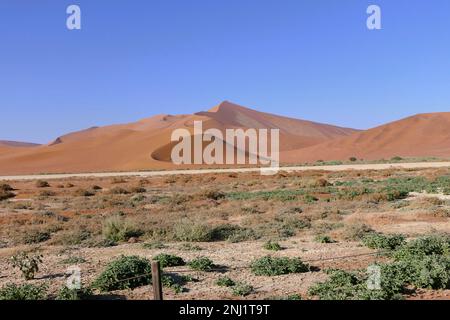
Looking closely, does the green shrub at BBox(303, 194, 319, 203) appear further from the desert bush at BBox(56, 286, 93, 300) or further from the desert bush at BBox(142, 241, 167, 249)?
the desert bush at BBox(56, 286, 93, 300)

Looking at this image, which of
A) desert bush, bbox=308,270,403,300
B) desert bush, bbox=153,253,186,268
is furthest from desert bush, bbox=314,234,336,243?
desert bush, bbox=153,253,186,268

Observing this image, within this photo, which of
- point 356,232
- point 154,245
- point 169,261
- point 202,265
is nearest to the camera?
point 202,265

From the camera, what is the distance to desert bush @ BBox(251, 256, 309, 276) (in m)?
8.49

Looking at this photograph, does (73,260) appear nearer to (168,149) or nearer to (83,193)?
(83,193)

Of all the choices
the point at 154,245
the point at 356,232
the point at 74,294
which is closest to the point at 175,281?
the point at 74,294

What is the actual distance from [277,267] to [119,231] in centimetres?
569

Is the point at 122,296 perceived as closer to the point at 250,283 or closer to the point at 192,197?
the point at 250,283

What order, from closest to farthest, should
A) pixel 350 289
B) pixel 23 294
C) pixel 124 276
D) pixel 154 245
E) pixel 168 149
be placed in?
pixel 350 289 < pixel 23 294 < pixel 124 276 < pixel 154 245 < pixel 168 149

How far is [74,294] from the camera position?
7223 mm

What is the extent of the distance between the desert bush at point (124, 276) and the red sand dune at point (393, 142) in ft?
254

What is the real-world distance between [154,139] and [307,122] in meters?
92.9

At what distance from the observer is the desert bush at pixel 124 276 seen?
25.7ft

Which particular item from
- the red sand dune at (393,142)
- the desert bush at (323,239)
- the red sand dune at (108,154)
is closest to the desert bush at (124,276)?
the desert bush at (323,239)

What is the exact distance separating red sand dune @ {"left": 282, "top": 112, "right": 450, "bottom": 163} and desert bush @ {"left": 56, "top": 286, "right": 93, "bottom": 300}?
78.7 m
